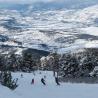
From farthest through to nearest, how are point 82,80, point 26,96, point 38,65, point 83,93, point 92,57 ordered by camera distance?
1. point 38,65
2. point 92,57
3. point 82,80
4. point 83,93
5. point 26,96

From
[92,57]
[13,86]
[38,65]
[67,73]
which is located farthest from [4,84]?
[38,65]

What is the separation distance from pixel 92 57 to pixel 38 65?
42.5 meters

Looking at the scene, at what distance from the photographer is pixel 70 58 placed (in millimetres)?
81062

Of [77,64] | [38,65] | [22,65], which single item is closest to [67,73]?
[77,64]

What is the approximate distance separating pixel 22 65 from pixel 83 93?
73.9 metres

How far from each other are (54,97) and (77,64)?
5395 cm

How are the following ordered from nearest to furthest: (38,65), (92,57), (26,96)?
(26,96) < (92,57) < (38,65)

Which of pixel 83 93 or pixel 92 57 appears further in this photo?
pixel 92 57

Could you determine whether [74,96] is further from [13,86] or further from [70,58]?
[70,58]

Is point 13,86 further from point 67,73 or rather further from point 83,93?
point 67,73

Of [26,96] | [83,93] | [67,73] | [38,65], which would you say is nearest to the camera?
[26,96]

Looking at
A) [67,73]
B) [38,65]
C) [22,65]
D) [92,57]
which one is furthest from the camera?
[38,65]

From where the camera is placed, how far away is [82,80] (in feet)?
161

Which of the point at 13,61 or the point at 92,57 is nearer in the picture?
the point at 92,57
